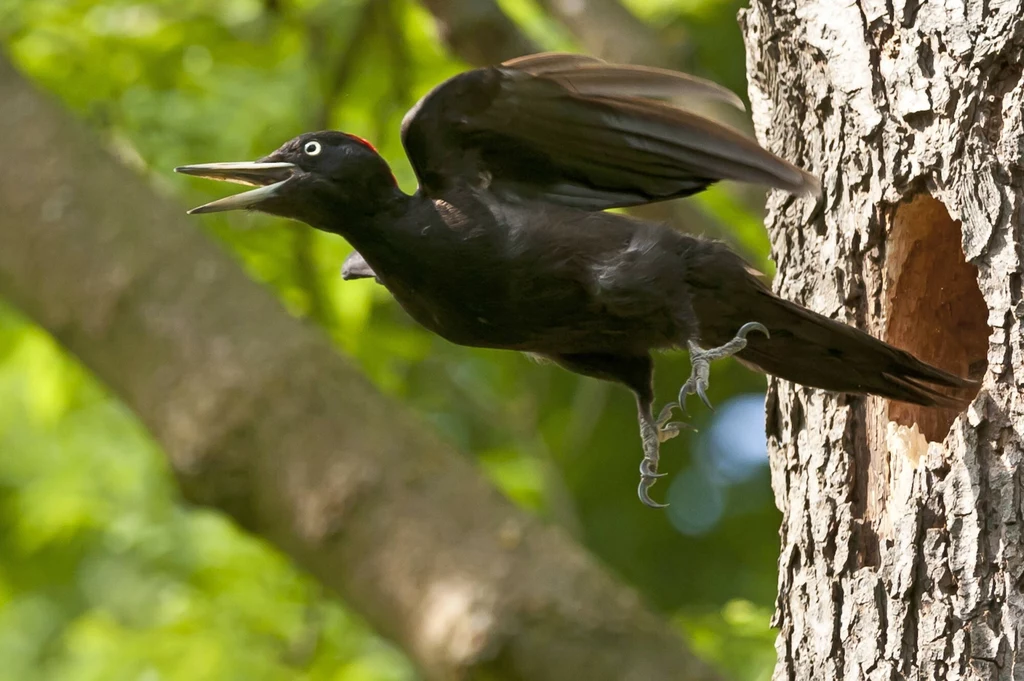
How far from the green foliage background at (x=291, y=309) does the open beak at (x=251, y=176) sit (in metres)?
2.24

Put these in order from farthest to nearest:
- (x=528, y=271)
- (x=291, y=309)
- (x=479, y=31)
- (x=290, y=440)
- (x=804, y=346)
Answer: (x=291, y=309) < (x=479, y=31) < (x=290, y=440) < (x=804, y=346) < (x=528, y=271)

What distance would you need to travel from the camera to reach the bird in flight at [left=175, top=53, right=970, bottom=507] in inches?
109

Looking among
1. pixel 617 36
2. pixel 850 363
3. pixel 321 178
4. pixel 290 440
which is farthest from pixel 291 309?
pixel 850 363

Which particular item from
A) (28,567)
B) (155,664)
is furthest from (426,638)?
(28,567)

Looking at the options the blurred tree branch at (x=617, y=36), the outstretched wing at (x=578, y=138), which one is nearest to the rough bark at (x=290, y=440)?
the blurred tree branch at (x=617, y=36)

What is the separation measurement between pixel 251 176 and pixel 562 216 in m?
0.72

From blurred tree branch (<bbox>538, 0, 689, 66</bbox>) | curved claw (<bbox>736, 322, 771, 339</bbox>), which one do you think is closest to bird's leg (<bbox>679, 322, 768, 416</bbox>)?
curved claw (<bbox>736, 322, 771, 339</bbox>)

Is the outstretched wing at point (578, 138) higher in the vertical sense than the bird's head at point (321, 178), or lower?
higher

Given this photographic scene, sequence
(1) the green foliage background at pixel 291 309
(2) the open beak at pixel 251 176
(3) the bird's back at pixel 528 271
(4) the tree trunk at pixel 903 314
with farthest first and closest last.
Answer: (1) the green foliage background at pixel 291 309 → (3) the bird's back at pixel 528 271 → (2) the open beak at pixel 251 176 → (4) the tree trunk at pixel 903 314

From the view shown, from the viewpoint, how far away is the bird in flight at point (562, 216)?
9.09ft

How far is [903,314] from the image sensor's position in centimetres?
301

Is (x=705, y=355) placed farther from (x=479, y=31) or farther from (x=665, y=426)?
(x=479, y=31)

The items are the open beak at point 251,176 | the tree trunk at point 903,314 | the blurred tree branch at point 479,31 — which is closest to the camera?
the tree trunk at point 903,314

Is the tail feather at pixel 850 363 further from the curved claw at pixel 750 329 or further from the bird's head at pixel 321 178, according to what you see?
the bird's head at pixel 321 178
